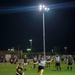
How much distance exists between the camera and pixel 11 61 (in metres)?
61.9

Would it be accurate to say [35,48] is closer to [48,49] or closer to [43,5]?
[48,49]

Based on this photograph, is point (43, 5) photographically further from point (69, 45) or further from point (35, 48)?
point (35, 48)

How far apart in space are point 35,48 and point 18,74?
129 metres

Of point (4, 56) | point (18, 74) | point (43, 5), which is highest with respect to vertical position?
point (43, 5)

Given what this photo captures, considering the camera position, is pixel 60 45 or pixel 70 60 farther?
pixel 60 45

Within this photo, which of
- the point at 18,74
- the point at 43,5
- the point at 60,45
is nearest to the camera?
the point at 18,74

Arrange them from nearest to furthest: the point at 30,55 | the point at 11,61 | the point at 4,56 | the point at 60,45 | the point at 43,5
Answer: the point at 43,5 < the point at 11,61 < the point at 4,56 < the point at 30,55 < the point at 60,45

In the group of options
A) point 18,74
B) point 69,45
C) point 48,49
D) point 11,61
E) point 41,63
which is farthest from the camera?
point 48,49

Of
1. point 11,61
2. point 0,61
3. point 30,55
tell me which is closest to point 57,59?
point 11,61

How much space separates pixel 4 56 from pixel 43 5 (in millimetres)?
30103

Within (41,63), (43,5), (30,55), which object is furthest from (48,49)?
(41,63)

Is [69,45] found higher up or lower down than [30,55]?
higher up

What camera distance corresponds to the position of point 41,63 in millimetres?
24781

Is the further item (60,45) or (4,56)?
(60,45)
